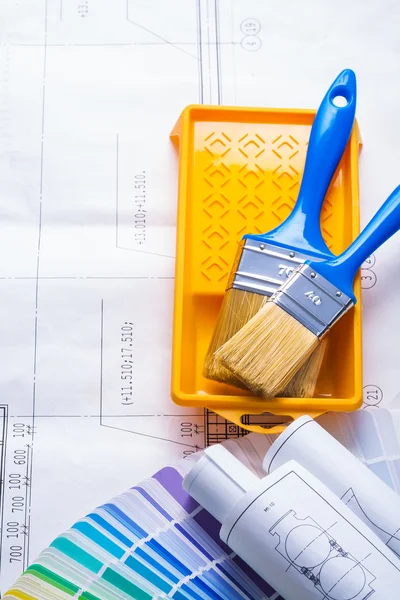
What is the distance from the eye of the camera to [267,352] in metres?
0.54

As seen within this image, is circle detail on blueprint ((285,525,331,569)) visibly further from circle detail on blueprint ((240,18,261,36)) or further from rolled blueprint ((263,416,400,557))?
circle detail on blueprint ((240,18,261,36))

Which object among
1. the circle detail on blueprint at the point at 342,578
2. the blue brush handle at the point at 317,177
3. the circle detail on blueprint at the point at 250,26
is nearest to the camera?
the circle detail on blueprint at the point at 342,578

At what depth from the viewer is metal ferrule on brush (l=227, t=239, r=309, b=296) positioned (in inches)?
22.6

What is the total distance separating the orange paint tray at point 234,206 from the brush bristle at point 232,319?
0.08 ft

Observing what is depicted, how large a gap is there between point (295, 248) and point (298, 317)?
0.06 metres

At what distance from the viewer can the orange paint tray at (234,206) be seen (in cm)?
60

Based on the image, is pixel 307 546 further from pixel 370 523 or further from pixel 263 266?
pixel 263 266

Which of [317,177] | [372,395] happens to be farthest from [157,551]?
[317,177]

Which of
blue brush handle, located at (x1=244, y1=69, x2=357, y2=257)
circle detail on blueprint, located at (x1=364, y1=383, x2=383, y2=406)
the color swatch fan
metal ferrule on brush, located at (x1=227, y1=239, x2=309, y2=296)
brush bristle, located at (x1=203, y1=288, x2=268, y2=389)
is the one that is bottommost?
the color swatch fan

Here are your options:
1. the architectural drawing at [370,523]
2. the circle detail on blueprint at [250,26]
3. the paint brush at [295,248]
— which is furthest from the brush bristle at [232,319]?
the circle detail on blueprint at [250,26]

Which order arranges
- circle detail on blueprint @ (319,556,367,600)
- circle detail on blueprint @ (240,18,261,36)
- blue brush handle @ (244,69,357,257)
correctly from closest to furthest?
circle detail on blueprint @ (319,556,367,600), blue brush handle @ (244,69,357,257), circle detail on blueprint @ (240,18,261,36)

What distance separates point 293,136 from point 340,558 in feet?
1.23

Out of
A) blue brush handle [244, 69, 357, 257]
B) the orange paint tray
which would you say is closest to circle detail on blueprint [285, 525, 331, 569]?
the orange paint tray

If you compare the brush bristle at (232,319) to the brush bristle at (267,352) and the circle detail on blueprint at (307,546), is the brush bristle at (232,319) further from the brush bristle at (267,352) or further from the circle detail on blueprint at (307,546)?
the circle detail on blueprint at (307,546)
